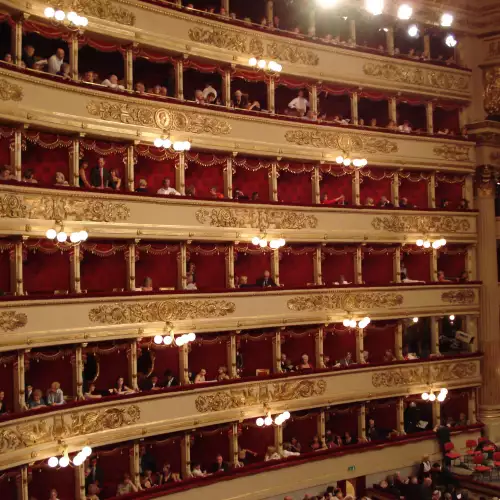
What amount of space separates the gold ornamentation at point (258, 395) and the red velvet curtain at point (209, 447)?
81 centimetres

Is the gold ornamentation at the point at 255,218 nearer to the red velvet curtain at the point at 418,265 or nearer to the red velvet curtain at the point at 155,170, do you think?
the red velvet curtain at the point at 155,170

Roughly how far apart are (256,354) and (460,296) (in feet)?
24.5

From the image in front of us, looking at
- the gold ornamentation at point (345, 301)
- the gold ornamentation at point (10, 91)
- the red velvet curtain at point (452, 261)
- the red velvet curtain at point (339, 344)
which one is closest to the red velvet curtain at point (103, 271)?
the gold ornamentation at point (10, 91)

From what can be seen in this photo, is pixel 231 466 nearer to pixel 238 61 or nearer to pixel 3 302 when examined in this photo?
pixel 3 302

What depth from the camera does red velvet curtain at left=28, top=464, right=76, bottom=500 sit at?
17.2 m

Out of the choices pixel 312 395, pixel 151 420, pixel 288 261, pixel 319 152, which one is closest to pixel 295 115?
pixel 319 152

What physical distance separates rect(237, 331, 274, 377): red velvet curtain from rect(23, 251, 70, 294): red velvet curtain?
18.7 feet

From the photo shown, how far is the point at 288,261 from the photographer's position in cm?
2280

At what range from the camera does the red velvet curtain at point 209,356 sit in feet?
68.0

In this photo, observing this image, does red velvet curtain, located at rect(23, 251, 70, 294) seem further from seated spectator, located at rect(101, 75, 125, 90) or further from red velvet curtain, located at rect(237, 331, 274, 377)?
red velvet curtain, located at rect(237, 331, 274, 377)

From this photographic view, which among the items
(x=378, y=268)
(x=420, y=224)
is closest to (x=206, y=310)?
(x=378, y=268)

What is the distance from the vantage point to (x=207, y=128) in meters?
20.4

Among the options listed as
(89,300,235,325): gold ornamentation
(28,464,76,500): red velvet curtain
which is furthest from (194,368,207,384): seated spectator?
(28,464,76,500): red velvet curtain

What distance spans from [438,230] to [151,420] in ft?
37.8
